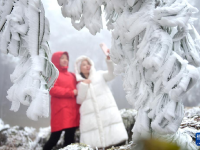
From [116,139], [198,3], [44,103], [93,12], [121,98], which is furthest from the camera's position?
[121,98]

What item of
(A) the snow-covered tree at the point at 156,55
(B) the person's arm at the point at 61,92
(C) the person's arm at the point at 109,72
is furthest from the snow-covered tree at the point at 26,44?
(C) the person's arm at the point at 109,72

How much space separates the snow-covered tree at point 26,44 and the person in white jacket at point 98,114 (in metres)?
0.91

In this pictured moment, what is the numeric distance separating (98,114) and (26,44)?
99 centimetres

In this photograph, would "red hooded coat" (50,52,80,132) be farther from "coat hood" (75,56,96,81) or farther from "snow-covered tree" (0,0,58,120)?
"snow-covered tree" (0,0,58,120)

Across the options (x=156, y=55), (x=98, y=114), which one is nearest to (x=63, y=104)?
(x=98, y=114)

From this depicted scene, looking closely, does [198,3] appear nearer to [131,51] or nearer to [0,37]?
[131,51]

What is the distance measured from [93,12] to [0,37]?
0.29 metres

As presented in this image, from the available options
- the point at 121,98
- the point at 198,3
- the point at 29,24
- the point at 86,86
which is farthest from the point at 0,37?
the point at 121,98

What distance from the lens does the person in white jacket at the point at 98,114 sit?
140 centimetres

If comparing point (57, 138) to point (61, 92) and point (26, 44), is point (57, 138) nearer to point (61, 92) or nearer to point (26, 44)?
point (61, 92)

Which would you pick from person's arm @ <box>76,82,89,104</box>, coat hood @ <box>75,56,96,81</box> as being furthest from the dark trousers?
coat hood @ <box>75,56,96,81</box>

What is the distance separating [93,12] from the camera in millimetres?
596

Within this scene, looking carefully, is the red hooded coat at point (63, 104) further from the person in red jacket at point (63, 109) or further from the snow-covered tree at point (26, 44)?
the snow-covered tree at point (26, 44)

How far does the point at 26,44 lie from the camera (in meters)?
0.55
